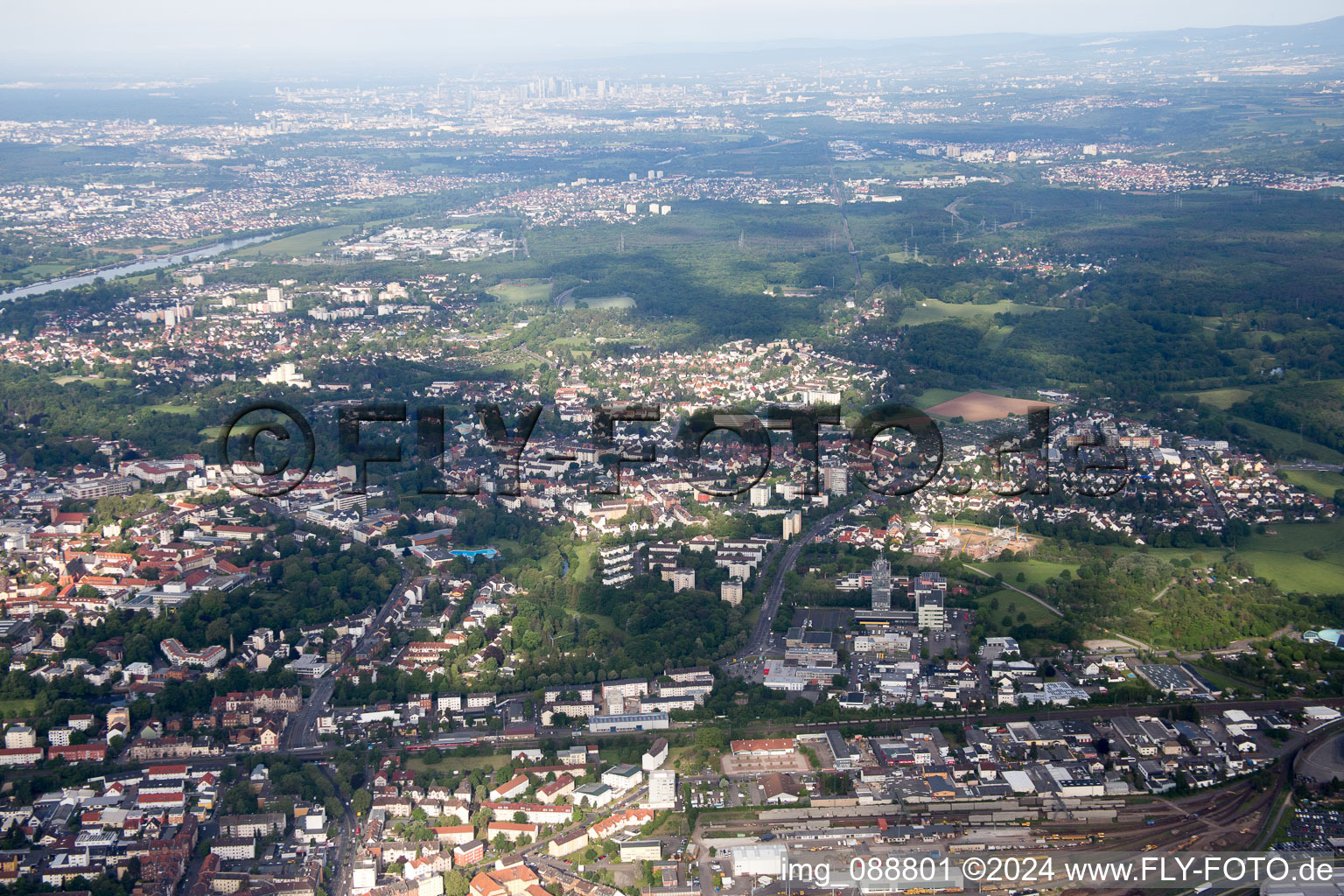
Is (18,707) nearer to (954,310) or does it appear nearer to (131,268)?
(954,310)

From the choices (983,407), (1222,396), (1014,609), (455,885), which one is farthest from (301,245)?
(455,885)

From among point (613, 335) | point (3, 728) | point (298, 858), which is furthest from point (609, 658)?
point (613, 335)

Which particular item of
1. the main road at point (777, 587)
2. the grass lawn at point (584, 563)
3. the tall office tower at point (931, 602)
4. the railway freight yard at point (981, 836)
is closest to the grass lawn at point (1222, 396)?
the main road at point (777, 587)

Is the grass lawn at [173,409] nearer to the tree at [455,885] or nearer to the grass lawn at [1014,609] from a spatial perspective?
the grass lawn at [1014,609]

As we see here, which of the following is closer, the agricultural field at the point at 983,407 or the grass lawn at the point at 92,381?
the agricultural field at the point at 983,407

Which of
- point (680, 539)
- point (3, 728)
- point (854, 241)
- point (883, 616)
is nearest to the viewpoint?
point (3, 728)

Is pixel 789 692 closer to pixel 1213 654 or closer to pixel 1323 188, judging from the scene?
pixel 1213 654
